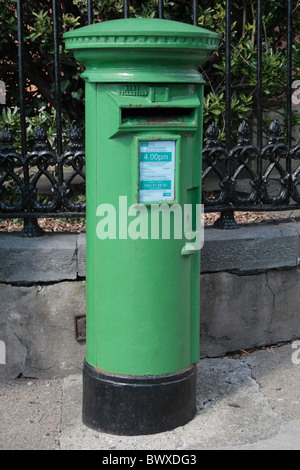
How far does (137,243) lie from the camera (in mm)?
3111

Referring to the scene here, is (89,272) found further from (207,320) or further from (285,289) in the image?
(285,289)

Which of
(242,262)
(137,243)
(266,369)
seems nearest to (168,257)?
(137,243)

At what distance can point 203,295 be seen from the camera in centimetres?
404

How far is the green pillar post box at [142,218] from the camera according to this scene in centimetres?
296

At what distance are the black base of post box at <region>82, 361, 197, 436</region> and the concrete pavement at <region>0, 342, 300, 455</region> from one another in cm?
5

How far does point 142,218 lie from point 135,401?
0.86m

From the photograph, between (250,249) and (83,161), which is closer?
(83,161)

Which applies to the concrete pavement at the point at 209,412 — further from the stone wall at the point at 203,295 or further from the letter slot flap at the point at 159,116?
the letter slot flap at the point at 159,116

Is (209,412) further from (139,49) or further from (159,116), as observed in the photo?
(139,49)

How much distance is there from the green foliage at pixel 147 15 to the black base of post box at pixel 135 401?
5.85 ft

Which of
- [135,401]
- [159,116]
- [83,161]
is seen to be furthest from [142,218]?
[83,161]
